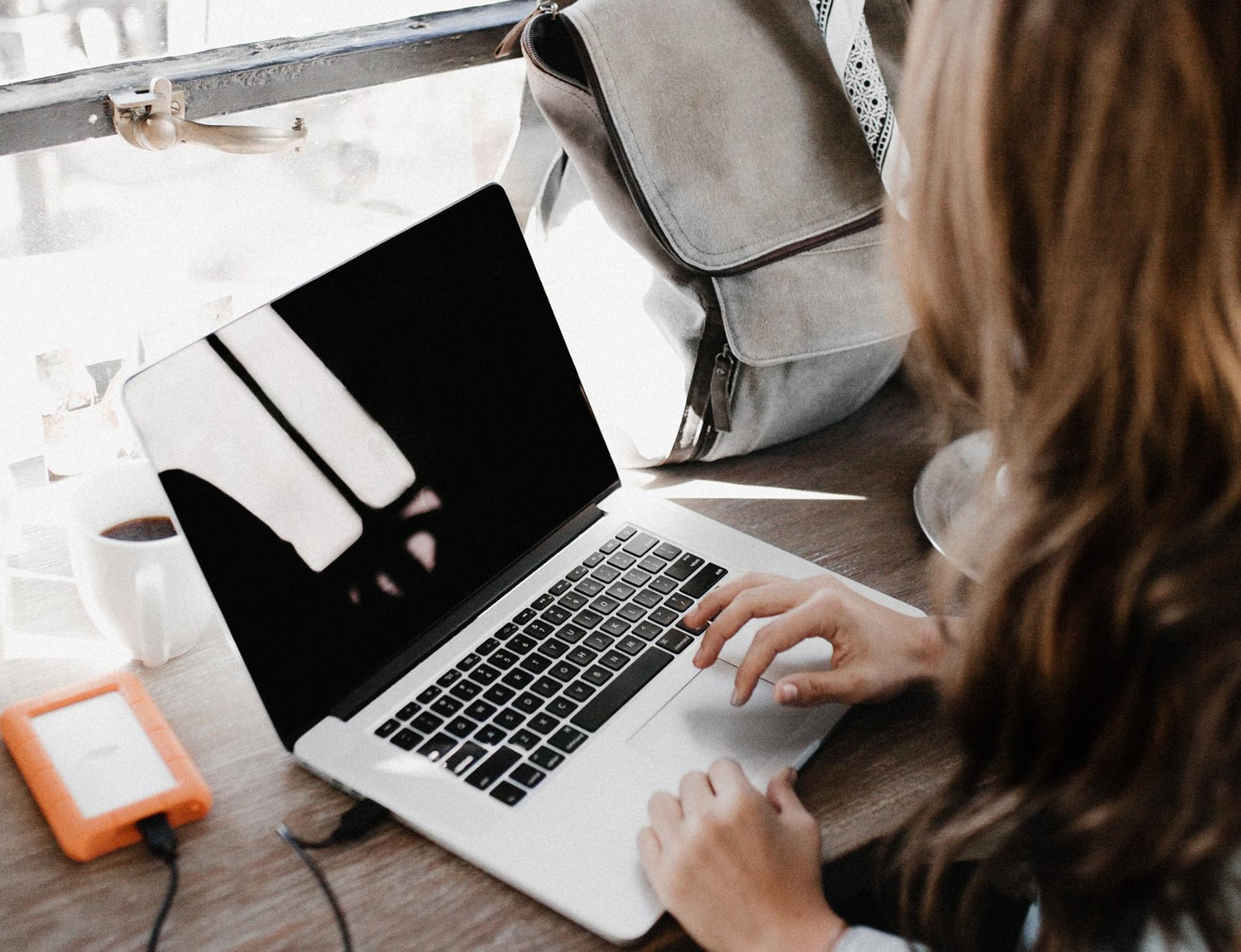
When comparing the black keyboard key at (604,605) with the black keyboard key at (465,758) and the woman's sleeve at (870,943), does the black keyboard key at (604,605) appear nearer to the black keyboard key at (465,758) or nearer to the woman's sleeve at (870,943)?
the black keyboard key at (465,758)

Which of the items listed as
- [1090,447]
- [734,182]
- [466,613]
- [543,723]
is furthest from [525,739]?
[734,182]

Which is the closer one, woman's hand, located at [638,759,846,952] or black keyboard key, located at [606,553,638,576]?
woman's hand, located at [638,759,846,952]

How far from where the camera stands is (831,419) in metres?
0.97

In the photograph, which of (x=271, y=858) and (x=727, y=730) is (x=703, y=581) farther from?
(x=271, y=858)

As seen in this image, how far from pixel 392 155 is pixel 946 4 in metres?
0.67

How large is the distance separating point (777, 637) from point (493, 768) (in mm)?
184

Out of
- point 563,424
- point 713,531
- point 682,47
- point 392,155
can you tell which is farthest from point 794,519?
point 392,155

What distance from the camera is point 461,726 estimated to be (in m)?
0.64

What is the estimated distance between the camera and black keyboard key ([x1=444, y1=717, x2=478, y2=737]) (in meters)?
0.63

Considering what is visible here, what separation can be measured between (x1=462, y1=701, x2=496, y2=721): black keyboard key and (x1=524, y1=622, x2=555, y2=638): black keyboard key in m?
0.07

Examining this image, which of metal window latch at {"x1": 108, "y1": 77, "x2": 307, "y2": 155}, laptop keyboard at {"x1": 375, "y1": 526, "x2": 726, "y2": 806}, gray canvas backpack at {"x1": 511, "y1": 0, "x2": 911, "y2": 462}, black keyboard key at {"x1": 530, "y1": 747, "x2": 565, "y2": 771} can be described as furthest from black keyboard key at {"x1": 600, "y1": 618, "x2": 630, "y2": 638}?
metal window latch at {"x1": 108, "y1": 77, "x2": 307, "y2": 155}

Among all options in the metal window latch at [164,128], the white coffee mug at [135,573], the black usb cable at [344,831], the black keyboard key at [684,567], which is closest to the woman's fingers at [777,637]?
the black keyboard key at [684,567]

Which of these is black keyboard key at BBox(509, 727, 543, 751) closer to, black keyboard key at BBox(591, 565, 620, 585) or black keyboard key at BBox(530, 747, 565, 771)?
black keyboard key at BBox(530, 747, 565, 771)

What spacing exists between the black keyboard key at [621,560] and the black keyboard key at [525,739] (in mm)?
165
